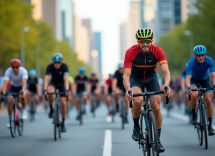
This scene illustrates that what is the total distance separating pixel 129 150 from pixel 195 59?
2613 millimetres

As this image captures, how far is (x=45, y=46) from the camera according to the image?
208 ft

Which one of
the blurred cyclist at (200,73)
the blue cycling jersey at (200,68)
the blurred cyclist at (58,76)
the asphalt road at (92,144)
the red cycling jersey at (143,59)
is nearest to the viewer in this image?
the red cycling jersey at (143,59)

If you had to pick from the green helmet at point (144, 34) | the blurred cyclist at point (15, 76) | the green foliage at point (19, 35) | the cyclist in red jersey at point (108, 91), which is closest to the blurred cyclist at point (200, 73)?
the green helmet at point (144, 34)

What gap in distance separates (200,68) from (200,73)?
0.17 m

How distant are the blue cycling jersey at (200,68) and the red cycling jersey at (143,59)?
7.80ft

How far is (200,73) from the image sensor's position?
9.15 metres

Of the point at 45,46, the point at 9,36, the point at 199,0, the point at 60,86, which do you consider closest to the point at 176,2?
the point at 45,46

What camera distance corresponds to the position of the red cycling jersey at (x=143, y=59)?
6.71 meters

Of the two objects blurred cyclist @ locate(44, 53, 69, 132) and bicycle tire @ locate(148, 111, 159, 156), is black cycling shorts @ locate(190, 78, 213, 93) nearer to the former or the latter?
blurred cyclist @ locate(44, 53, 69, 132)

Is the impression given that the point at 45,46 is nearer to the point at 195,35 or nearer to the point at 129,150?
the point at 195,35

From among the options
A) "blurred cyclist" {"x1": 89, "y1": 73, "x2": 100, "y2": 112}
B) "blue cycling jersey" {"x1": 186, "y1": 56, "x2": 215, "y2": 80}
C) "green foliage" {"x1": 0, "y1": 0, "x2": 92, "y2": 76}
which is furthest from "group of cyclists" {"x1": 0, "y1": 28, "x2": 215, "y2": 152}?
"green foliage" {"x1": 0, "y1": 0, "x2": 92, "y2": 76}

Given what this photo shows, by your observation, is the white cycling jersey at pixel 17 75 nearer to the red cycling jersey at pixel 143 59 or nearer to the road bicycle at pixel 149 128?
the red cycling jersey at pixel 143 59

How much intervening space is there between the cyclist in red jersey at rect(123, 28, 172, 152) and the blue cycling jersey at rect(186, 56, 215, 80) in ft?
7.49

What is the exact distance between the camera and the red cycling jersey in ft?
22.0
